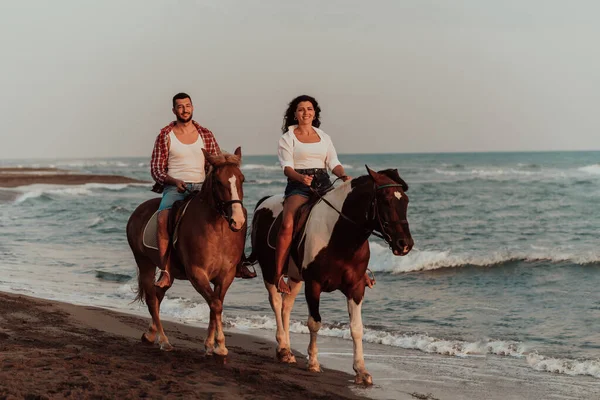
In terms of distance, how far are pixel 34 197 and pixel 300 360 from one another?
37.2 m

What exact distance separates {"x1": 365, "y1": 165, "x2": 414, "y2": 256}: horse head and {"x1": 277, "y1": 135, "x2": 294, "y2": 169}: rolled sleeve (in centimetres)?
119

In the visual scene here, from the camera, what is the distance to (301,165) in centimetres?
760

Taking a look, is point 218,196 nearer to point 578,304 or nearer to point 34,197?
point 578,304

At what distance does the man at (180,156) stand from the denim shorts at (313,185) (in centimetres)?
80

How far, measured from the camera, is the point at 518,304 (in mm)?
12789

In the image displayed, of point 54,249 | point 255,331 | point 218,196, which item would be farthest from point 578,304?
point 54,249

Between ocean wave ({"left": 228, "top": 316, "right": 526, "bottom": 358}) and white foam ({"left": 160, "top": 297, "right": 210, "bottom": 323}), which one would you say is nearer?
ocean wave ({"left": 228, "top": 316, "right": 526, "bottom": 358})

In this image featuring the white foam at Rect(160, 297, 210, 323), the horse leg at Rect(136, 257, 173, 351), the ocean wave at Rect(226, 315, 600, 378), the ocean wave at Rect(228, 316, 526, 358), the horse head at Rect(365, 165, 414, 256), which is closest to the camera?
the horse head at Rect(365, 165, 414, 256)

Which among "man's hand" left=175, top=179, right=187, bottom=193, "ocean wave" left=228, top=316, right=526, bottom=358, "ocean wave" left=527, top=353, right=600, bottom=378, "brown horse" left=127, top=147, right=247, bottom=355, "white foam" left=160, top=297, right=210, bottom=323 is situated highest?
"man's hand" left=175, top=179, right=187, bottom=193

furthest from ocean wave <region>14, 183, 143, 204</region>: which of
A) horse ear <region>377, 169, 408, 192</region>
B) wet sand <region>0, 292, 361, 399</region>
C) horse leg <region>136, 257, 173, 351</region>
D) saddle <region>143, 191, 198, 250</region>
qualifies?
horse ear <region>377, 169, 408, 192</region>

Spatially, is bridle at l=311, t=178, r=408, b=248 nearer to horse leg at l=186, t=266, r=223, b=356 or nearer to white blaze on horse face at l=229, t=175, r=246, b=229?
white blaze on horse face at l=229, t=175, r=246, b=229

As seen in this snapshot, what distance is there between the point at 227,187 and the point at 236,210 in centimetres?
22

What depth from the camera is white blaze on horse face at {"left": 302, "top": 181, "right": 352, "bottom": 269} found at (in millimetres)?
6957

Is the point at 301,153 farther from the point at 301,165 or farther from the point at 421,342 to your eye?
the point at 421,342
